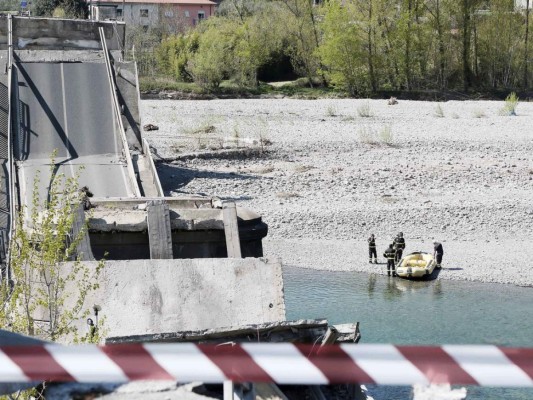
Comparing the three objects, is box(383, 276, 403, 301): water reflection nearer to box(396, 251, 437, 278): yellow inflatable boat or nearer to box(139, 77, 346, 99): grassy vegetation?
box(396, 251, 437, 278): yellow inflatable boat

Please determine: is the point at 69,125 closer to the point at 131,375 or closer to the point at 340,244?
the point at 340,244

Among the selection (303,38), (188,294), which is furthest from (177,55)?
(188,294)

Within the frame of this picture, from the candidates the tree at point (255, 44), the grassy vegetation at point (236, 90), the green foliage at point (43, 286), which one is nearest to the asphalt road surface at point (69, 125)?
the green foliage at point (43, 286)

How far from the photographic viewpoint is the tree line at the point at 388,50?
218 feet

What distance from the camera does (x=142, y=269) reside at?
45.1ft

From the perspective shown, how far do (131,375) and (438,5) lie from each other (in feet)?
217

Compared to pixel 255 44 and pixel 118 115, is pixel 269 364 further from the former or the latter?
pixel 255 44

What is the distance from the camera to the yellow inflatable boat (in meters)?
24.9

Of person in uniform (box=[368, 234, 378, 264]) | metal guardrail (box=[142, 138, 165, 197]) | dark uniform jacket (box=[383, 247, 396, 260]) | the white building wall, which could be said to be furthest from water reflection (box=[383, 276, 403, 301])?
the white building wall

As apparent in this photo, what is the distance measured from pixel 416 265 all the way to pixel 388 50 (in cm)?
4453

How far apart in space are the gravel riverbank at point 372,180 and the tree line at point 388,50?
47.1 ft

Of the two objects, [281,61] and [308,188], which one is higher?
[281,61]

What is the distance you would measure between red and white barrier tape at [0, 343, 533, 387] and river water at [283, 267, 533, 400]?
15.7 metres

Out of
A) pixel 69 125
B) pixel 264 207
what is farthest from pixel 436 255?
pixel 69 125
